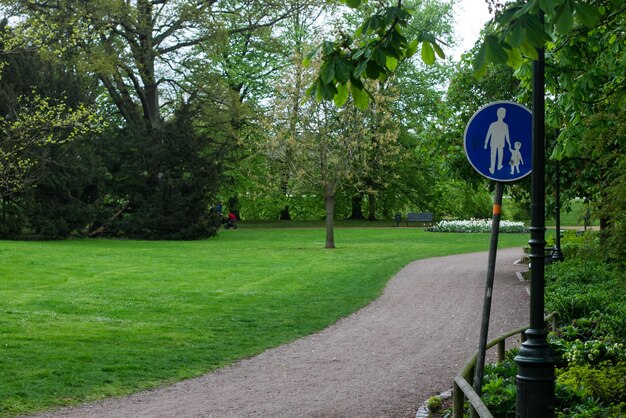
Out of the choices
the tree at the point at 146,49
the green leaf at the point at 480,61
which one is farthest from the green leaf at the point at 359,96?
the tree at the point at 146,49

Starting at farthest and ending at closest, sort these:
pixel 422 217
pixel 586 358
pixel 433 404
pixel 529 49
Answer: pixel 422 217 → pixel 586 358 → pixel 433 404 → pixel 529 49

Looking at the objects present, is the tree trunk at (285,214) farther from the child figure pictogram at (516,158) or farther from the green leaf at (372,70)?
the green leaf at (372,70)

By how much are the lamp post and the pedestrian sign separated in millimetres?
645

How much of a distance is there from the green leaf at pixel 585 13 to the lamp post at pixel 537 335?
225cm

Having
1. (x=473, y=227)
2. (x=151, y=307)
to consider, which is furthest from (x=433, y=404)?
(x=473, y=227)

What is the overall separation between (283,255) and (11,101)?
457 inches

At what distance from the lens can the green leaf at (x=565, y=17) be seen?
12.8 feet

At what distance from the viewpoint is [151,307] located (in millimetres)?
16672

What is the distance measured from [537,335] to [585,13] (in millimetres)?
3074

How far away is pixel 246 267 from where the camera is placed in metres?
25.9

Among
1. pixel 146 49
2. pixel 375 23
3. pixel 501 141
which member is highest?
pixel 146 49

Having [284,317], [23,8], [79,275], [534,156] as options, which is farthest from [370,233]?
[534,156]

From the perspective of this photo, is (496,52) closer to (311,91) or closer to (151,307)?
(311,91)

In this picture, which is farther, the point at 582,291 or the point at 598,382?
the point at 582,291
